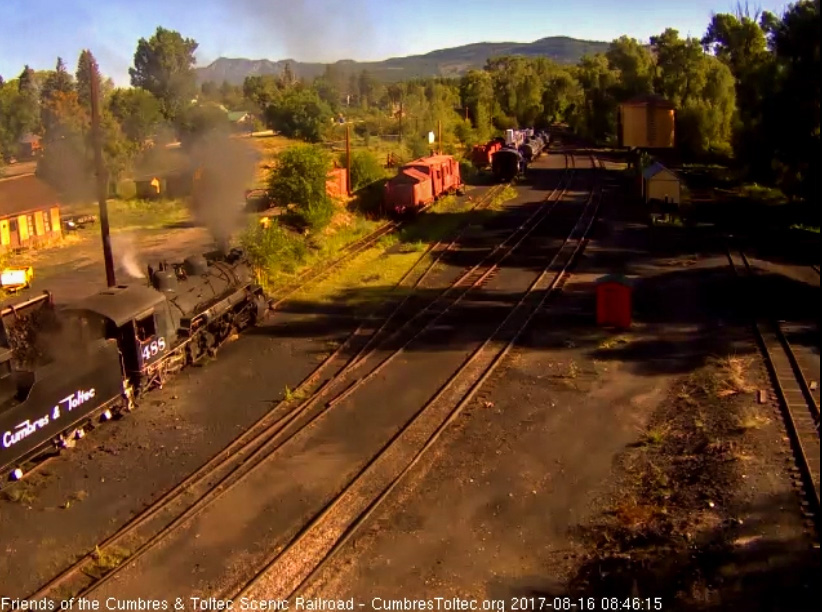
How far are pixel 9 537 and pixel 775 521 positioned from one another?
967 cm

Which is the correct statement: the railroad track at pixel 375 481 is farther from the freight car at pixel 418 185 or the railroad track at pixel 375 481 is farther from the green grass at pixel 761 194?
the green grass at pixel 761 194

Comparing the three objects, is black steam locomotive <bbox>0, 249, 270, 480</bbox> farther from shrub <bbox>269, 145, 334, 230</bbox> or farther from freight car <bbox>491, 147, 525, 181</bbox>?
freight car <bbox>491, 147, 525, 181</bbox>

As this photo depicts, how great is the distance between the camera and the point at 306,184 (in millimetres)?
29172

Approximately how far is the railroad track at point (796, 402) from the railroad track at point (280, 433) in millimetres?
7486

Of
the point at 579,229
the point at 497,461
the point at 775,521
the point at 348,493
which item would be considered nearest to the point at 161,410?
the point at 348,493

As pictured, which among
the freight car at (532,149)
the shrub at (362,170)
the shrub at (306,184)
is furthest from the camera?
the freight car at (532,149)

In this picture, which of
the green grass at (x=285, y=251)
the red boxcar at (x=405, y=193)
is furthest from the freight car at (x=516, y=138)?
the green grass at (x=285, y=251)

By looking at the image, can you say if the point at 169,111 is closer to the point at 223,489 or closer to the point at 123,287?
the point at 123,287

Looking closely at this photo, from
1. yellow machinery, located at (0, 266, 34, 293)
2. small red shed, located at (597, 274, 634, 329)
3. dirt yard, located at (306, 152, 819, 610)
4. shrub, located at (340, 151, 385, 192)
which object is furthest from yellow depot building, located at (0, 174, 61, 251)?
small red shed, located at (597, 274, 634, 329)

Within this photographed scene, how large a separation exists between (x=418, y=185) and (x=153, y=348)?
2198 centimetres

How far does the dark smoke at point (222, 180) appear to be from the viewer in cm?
2075

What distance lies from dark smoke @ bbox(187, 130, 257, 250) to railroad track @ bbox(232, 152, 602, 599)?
800 centimetres

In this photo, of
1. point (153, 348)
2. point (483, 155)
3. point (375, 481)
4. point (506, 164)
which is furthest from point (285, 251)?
point (483, 155)

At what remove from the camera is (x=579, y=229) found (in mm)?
31438
